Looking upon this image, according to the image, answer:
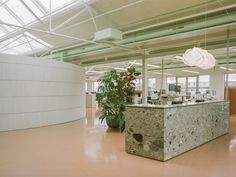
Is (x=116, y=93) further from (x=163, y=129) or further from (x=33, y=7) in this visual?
(x=33, y=7)

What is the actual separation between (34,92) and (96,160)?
168 inches

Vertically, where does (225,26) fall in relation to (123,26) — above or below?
below

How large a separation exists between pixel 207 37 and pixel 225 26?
154cm

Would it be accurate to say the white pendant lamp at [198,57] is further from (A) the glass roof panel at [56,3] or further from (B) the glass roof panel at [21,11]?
(B) the glass roof panel at [21,11]

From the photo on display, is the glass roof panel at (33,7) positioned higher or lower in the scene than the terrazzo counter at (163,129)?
higher

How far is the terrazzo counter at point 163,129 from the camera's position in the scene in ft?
12.8

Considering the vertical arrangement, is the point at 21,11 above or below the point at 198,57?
above

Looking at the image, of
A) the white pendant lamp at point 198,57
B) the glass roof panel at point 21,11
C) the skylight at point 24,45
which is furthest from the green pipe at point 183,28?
the skylight at point 24,45

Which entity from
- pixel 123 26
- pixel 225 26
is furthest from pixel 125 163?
pixel 123 26

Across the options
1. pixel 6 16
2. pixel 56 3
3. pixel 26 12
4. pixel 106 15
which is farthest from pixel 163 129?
pixel 6 16

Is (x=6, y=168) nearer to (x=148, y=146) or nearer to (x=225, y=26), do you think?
(x=148, y=146)

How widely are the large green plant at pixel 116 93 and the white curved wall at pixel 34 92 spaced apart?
81.0 inches

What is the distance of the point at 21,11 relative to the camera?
7.48m

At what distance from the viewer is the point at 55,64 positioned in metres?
7.90
